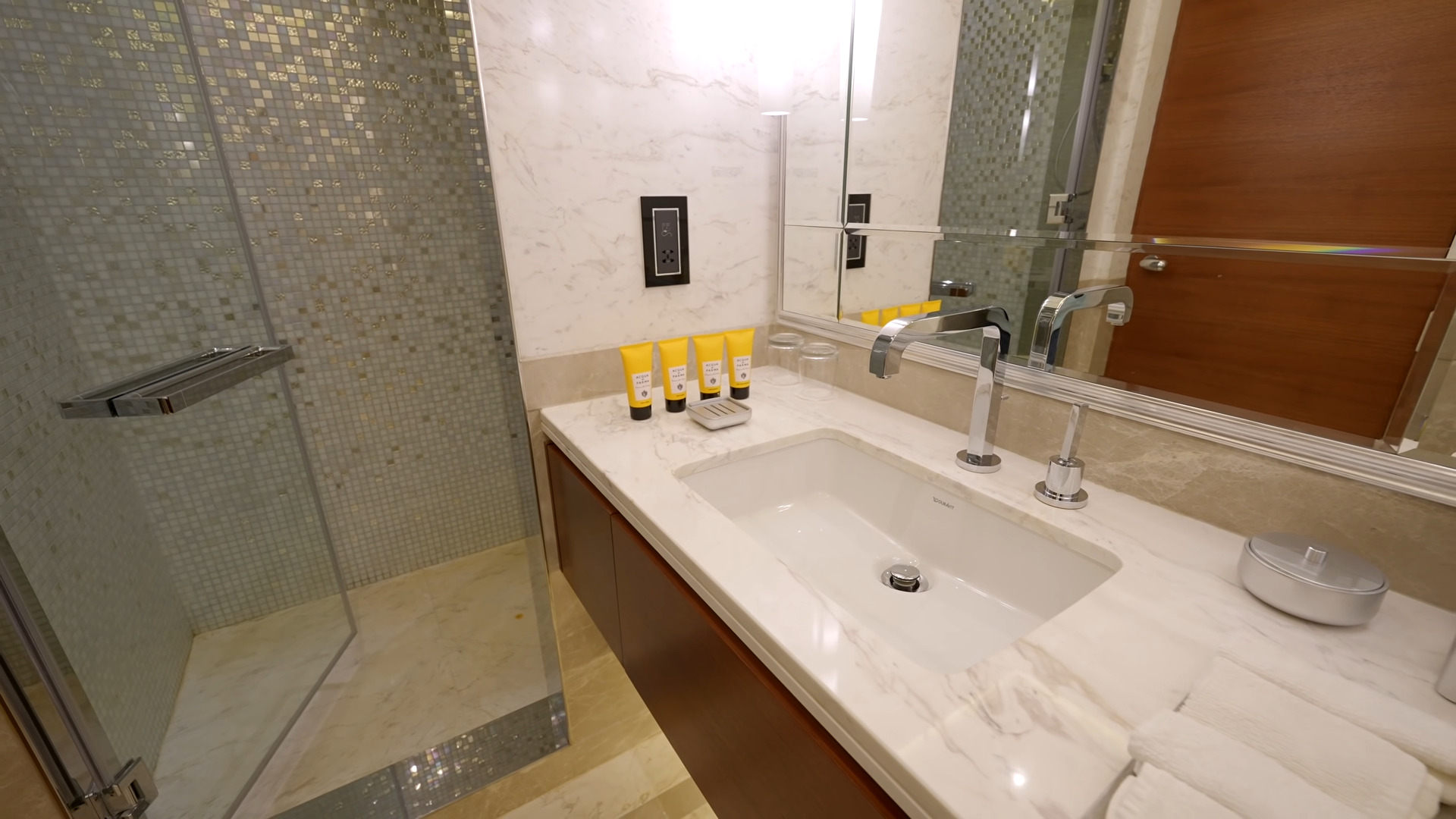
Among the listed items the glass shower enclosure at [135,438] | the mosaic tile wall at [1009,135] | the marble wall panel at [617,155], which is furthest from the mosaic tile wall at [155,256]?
the mosaic tile wall at [1009,135]

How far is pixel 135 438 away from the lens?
1.00m

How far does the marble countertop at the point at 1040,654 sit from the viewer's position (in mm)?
402

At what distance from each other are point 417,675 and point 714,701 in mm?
1004

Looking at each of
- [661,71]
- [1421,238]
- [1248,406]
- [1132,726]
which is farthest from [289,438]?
[1421,238]

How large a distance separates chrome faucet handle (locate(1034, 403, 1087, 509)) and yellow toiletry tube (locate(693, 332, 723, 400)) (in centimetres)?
59

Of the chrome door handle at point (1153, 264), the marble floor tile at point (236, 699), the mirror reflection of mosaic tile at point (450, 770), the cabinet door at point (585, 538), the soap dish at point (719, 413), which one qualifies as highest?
the chrome door handle at point (1153, 264)

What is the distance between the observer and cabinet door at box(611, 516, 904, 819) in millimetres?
489

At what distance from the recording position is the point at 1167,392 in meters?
0.74

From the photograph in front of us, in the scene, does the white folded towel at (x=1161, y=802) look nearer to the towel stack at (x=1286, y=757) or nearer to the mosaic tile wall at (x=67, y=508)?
the towel stack at (x=1286, y=757)

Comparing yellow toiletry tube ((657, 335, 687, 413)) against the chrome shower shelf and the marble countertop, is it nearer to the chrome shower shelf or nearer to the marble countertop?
the marble countertop

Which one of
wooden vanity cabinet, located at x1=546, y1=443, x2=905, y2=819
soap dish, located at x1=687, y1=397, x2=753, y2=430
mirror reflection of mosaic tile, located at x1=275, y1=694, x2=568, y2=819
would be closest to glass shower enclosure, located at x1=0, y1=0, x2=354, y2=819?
mirror reflection of mosaic tile, located at x1=275, y1=694, x2=568, y2=819

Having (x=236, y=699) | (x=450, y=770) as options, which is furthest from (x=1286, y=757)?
(x=236, y=699)

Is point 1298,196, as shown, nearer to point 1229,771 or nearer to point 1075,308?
point 1075,308

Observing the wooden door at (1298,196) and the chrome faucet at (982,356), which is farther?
the chrome faucet at (982,356)
